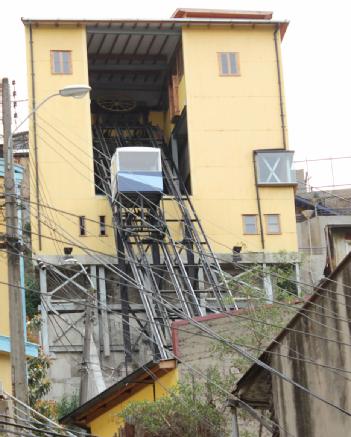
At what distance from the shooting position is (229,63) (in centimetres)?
5806

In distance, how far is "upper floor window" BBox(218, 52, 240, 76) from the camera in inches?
2279

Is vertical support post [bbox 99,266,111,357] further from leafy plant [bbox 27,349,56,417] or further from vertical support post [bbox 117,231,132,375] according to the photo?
leafy plant [bbox 27,349,56,417]

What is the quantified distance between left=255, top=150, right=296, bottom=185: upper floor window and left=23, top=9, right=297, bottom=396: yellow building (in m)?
0.04

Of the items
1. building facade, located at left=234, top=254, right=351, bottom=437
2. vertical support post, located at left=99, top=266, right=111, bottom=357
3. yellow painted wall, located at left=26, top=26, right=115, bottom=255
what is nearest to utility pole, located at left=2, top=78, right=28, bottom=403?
building facade, located at left=234, top=254, right=351, bottom=437

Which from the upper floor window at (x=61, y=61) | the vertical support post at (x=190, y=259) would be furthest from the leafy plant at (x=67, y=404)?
the upper floor window at (x=61, y=61)

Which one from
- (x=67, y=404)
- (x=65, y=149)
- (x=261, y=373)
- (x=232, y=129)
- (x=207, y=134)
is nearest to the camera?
(x=261, y=373)

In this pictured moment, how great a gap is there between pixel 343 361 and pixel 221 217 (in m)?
35.8

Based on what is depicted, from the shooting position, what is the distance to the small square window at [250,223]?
5581cm

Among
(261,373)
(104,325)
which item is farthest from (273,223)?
(261,373)

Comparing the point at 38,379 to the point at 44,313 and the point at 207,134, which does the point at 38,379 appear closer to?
the point at 44,313

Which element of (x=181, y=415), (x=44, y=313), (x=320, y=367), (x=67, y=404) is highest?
(x=44, y=313)

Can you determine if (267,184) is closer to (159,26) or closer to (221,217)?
(221,217)

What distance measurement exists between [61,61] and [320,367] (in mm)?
38066

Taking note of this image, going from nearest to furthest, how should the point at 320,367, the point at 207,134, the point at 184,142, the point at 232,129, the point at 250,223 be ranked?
the point at 320,367 < the point at 250,223 < the point at 207,134 < the point at 232,129 < the point at 184,142
